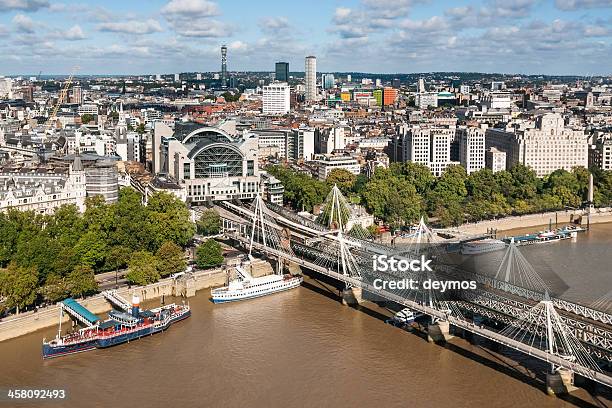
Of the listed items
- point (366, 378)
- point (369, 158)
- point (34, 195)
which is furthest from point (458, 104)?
point (366, 378)

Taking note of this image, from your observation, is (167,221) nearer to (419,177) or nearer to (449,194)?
(449,194)

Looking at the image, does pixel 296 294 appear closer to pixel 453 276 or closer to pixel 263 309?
pixel 263 309

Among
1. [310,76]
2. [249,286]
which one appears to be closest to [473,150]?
[249,286]

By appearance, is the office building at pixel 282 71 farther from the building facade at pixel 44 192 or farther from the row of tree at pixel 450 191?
the building facade at pixel 44 192

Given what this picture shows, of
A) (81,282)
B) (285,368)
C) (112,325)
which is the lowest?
(285,368)

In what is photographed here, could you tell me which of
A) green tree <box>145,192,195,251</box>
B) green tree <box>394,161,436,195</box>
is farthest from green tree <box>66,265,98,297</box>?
green tree <box>394,161,436,195</box>

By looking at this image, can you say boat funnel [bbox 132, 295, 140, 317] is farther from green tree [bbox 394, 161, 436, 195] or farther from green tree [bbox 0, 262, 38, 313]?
green tree [bbox 394, 161, 436, 195]
